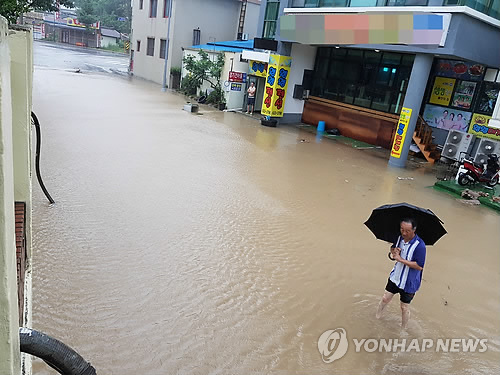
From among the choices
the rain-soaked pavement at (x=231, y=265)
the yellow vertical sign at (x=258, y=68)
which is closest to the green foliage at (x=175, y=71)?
the yellow vertical sign at (x=258, y=68)

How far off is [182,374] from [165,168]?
6.39m

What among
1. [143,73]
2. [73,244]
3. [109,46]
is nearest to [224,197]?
[73,244]

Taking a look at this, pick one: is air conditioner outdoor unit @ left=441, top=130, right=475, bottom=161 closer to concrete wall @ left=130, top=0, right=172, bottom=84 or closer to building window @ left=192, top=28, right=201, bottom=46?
building window @ left=192, top=28, right=201, bottom=46

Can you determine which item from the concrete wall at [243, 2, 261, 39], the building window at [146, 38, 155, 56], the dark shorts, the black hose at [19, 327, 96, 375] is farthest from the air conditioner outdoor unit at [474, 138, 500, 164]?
the building window at [146, 38, 155, 56]

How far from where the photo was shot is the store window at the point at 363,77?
1575 centimetres

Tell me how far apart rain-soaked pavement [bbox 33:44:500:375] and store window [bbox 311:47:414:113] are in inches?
211

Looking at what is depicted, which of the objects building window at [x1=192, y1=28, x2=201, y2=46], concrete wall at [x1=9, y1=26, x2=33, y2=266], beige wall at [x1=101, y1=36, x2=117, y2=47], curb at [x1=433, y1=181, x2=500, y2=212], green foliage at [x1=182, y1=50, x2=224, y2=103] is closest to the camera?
concrete wall at [x1=9, y1=26, x2=33, y2=266]

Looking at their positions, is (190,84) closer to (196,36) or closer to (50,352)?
(196,36)

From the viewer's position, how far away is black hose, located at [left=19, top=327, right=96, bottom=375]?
5.79 ft

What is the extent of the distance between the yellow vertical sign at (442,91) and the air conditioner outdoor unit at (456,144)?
138 centimetres

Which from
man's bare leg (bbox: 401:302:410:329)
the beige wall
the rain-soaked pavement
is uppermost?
the beige wall

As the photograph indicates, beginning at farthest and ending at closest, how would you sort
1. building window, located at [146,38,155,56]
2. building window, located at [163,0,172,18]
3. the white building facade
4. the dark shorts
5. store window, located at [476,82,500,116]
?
building window, located at [146,38,155,56], building window, located at [163,0,172,18], the white building facade, store window, located at [476,82,500,116], the dark shorts

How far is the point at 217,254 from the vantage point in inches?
246

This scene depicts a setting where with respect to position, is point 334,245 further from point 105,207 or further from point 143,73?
point 143,73
